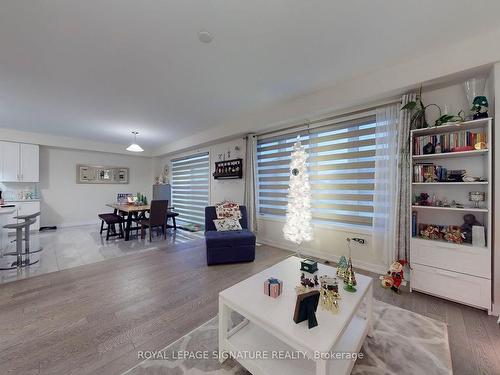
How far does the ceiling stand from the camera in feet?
5.36

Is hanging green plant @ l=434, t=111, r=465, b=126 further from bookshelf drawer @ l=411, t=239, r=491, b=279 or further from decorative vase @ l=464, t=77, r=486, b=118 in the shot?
bookshelf drawer @ l=411, t=239, r=491, b=279

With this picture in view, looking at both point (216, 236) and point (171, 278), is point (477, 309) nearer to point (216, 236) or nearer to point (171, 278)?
point (216, 236)

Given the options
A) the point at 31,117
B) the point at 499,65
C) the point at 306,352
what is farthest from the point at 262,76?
the point at 31,117

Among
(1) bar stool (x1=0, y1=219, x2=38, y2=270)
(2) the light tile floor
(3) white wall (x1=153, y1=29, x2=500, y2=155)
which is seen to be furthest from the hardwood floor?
(3) white wall (x1=153, y1=29, x2=500, y2=155)

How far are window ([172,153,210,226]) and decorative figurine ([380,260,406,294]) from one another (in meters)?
4.63

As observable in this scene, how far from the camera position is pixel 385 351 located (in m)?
1.53

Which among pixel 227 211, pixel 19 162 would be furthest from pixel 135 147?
pixel 19 162

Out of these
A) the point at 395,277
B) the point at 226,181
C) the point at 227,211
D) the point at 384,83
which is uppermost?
the point at 384,83

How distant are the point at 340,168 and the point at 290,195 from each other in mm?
898

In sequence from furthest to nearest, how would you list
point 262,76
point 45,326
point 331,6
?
point 262,76 < point 45,326 < point 331,6

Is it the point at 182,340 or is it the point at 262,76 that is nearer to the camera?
the point at 182,340

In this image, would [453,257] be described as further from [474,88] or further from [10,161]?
[10,161]

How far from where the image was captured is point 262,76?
2.65m

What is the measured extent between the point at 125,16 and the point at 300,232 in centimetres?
327
